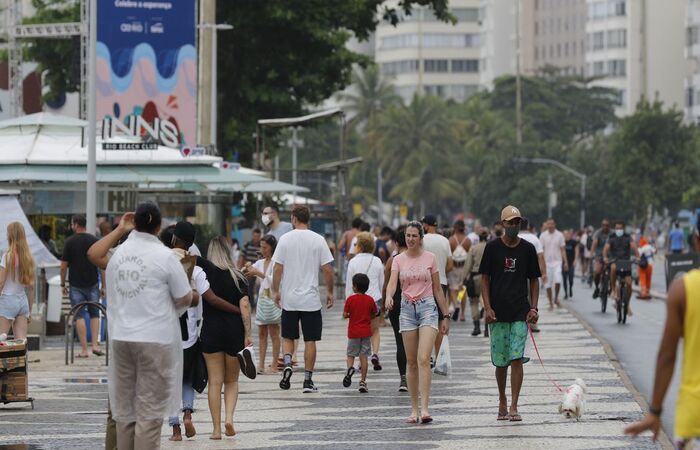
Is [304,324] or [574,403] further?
[304,324]

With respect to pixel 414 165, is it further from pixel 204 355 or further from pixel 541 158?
pixel 204 355

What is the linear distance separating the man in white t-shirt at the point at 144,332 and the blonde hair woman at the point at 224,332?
9.27 ft

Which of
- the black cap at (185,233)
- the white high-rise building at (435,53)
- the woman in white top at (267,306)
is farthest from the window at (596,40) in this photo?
the black cap at (185,233)

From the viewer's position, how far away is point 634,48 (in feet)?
511

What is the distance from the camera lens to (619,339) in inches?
1034

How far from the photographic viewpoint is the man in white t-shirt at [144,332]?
11102 mm

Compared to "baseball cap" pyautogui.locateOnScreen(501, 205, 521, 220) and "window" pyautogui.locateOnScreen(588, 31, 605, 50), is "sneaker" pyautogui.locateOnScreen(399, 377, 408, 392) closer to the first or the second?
Result: "baseball cap" pyautogui.locateOnScreen(501, 205, 521, 220)

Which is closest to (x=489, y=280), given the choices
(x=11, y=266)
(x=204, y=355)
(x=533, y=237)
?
(x=204, y=355)

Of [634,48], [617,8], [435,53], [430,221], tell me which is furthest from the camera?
[435,53]

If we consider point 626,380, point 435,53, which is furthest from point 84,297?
point 435,53

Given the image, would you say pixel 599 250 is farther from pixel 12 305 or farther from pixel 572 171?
pixel 572 171

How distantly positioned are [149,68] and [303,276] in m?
16.8

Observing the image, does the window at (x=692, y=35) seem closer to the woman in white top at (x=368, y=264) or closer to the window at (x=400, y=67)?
the window at (x=400, y=67)

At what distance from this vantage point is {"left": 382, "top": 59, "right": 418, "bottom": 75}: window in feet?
611
